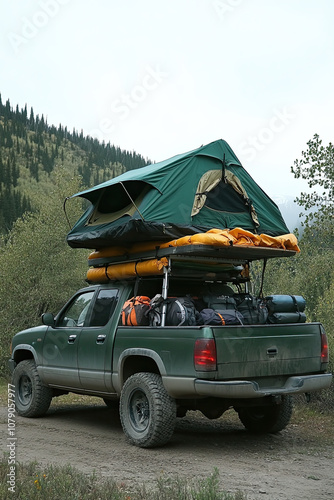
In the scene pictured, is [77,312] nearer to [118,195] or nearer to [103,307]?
[103,307]

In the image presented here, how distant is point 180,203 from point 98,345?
2.18 meters

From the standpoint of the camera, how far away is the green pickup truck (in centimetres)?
627

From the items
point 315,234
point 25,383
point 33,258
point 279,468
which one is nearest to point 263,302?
point 279,468

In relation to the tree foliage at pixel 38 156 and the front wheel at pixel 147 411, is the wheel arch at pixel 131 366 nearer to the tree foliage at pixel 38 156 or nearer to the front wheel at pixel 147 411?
the front wheel at pixel 147 411

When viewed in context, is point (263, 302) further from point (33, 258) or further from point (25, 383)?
point (33, 258)

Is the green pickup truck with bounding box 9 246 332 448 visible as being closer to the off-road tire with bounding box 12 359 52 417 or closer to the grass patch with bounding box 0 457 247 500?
the off-road tire with bounding box 12 359 52 417

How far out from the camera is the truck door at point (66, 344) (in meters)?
8.13

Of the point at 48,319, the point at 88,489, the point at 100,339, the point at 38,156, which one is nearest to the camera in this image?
the point at 88,489

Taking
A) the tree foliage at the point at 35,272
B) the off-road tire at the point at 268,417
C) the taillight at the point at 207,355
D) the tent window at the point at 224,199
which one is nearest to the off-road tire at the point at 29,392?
the off-road tire at the point at 268,417

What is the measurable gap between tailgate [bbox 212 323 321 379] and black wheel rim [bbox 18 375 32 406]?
412cm

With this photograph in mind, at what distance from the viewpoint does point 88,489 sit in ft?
15.1

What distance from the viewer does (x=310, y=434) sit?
7.77 m

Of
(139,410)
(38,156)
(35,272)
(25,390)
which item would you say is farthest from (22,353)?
(38,156)

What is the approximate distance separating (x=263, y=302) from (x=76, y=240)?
2833 millimetres
